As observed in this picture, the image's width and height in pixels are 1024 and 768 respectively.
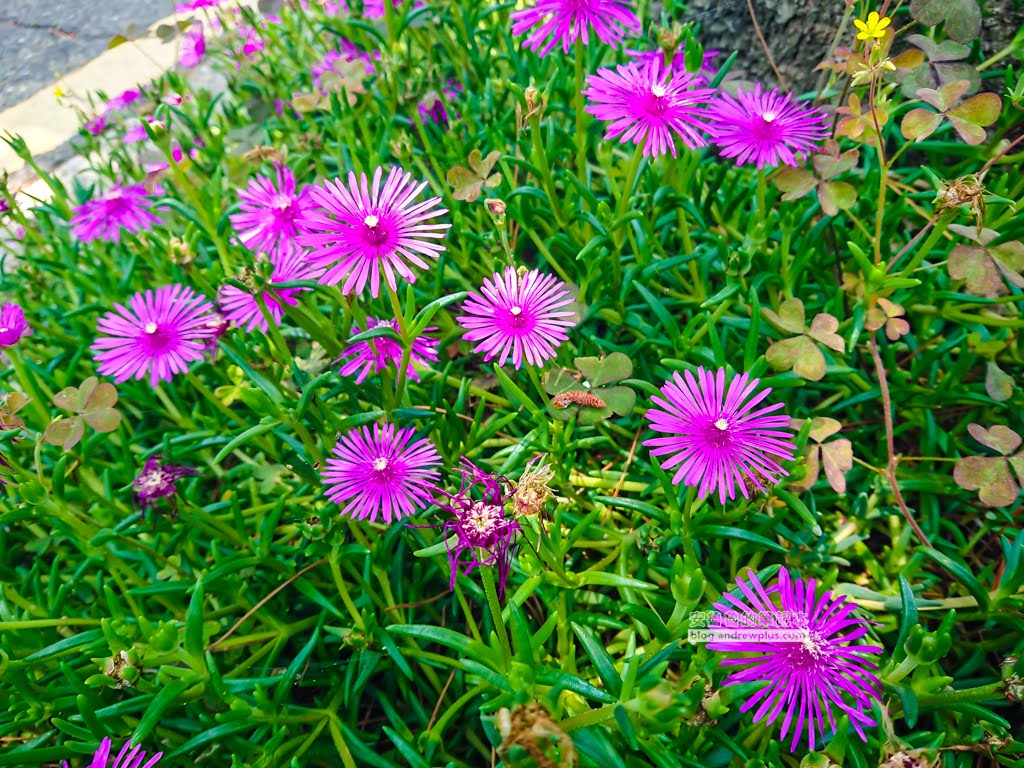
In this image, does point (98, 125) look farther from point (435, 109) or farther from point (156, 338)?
point (156, 338)

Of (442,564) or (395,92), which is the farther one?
(395,92)

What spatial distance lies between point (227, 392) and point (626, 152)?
3.21ft

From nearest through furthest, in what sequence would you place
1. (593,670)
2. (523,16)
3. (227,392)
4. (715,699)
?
(715,699) → (593,670) → (523,16) → (227,392)

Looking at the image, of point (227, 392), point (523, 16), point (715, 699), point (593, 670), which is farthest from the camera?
point (227, 392)

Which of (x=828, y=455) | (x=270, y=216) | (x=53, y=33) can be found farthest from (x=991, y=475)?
(x=53, y=33)

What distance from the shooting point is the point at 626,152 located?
1625 millimetres

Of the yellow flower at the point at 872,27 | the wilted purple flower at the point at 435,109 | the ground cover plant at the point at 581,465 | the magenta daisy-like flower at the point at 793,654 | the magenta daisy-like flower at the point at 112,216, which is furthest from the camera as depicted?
the wilted purple flower at the point at 435,109

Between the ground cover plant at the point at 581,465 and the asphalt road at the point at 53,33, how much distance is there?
6.95 ft

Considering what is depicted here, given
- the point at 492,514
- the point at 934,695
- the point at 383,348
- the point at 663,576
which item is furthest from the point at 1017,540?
the point at 383,348

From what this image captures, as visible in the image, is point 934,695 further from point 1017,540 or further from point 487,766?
point 487,766

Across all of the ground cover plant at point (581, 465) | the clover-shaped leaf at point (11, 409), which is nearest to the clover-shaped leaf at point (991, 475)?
the ground cover plant at point (581, 465)

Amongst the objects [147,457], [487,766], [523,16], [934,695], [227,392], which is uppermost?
[523,16]

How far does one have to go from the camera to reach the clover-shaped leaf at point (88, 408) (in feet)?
3.57

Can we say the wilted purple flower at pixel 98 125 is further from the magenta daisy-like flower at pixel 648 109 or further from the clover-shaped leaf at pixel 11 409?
the magenta daisy-like flower at pixel 648 109
